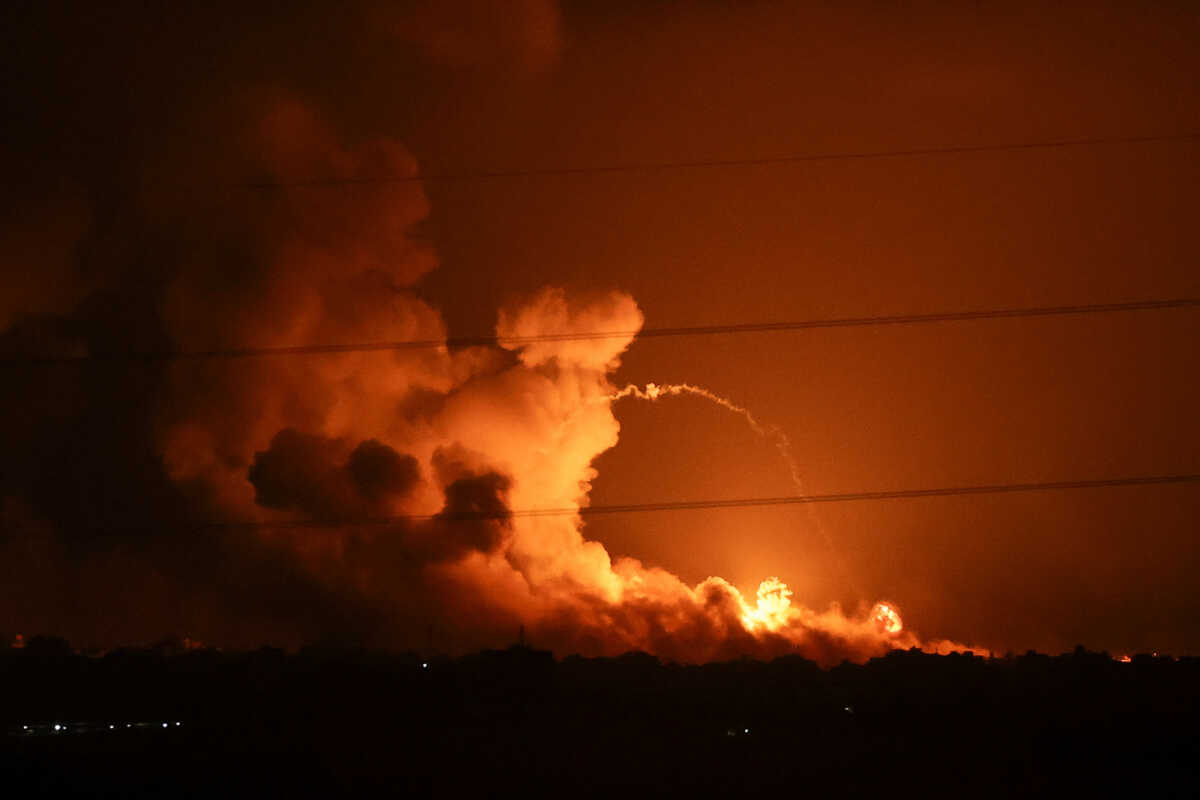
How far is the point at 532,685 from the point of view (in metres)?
52.6

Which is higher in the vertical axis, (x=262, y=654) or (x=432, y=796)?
(x=262, y=654)

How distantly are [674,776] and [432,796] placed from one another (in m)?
6.55

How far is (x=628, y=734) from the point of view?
3791 cm

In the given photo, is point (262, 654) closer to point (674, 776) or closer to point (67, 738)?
point (67, 738)

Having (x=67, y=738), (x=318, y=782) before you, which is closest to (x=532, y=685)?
(x=67, y=738)

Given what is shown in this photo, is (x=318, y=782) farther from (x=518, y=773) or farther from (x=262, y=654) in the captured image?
(x=262, y=654)

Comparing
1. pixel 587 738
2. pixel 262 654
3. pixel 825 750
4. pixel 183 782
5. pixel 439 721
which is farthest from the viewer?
pixel 262 654

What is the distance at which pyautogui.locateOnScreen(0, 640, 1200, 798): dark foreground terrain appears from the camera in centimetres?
3148

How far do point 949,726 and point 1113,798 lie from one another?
8041 millimetres

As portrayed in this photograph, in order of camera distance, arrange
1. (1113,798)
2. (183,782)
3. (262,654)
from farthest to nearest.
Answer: (262,654) < (183,782) < (1113,798)

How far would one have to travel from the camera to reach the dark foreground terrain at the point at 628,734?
31.5m

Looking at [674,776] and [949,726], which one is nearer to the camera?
[674,776]

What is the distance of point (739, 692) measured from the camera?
52688 millimetres

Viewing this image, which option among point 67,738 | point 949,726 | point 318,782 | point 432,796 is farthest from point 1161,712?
point 67,738
